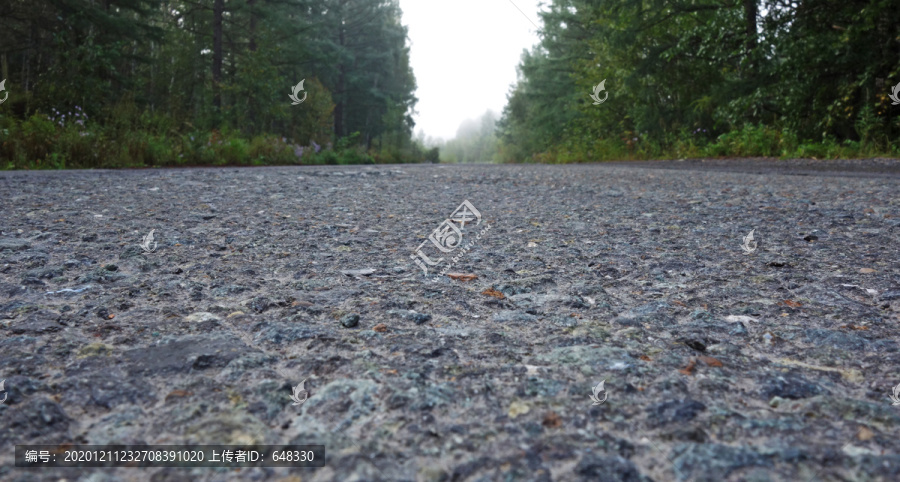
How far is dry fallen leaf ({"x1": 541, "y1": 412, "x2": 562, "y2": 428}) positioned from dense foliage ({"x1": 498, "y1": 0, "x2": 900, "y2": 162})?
9.83 meters

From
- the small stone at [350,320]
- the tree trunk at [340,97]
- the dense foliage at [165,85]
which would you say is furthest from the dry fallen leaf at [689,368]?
the tree trunk at [340,97]

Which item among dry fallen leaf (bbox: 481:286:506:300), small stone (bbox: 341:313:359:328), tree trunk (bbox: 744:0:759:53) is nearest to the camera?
small stone (bbox: 341:313:359:328)

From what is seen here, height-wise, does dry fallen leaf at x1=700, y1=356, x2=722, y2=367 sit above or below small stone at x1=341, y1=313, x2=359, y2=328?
below

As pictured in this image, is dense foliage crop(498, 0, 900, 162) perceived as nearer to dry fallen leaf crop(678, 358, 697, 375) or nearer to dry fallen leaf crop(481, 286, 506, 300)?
dry fallen leaf crop(481, 286, 506, 300)

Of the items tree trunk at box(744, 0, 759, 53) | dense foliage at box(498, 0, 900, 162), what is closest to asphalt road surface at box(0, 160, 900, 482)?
dense foliage at box(498, 0, 900, 162)

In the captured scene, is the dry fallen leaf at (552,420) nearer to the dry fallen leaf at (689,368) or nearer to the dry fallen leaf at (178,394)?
the dry fallen leaf at (689,368)

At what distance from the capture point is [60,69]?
12633 mm

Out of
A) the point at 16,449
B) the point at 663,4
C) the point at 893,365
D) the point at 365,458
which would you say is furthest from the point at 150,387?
the point at 663,4

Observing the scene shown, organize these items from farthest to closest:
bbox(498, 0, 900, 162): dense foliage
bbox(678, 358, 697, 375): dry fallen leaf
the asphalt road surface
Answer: bbox(498, 0, 900, 162): dense foliage < bbox(678, 358, 697, 375): dry fallen leaf < the asphalt road surface

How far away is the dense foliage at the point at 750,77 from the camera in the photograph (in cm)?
905

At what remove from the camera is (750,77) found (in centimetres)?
1162

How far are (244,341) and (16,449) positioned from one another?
23.0 inches

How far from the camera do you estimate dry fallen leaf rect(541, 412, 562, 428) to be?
3.34 ft

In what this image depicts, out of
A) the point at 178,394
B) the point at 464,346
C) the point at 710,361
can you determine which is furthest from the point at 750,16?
the point at 178,394
